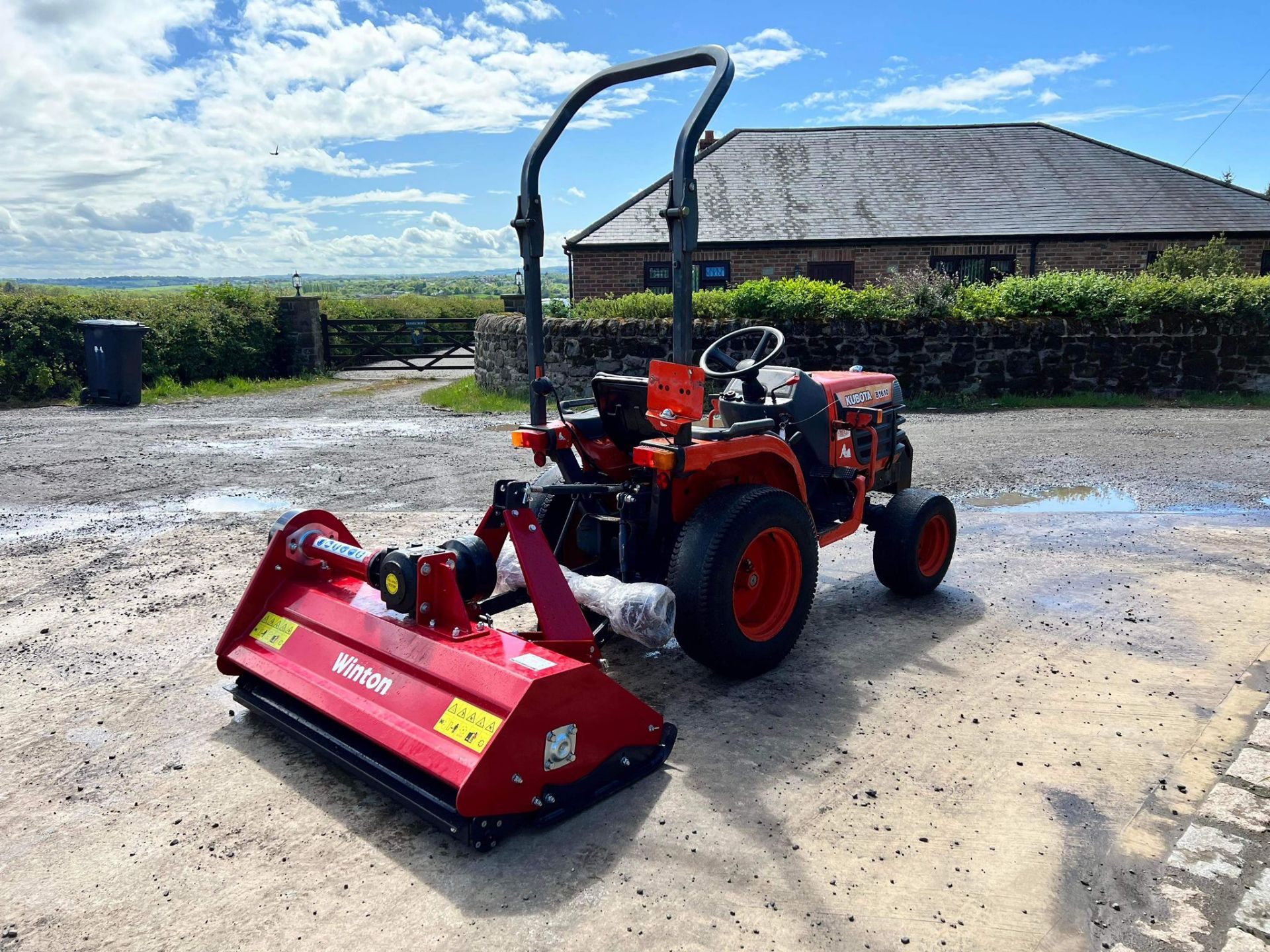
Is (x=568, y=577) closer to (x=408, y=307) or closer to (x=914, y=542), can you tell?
(x=914, y=542)

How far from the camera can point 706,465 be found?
4.02 metres

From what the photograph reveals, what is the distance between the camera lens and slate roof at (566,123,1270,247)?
19.6 meters

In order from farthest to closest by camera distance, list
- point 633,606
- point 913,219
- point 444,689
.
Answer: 1. point 913,219
2. point 633,606
3. point 444,689

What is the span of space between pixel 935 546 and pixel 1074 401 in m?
8.55

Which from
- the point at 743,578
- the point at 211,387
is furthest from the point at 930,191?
the point at 743,578

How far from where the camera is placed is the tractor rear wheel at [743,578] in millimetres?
3963

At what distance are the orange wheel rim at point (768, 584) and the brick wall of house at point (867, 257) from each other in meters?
15.6

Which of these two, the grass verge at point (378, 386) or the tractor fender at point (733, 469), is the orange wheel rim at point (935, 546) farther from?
Answer: the grass verge at point (378, 386)

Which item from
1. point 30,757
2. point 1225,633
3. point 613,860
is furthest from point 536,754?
point 1225,633

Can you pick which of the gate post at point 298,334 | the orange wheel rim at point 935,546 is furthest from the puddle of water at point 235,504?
the gate post at point 298,334

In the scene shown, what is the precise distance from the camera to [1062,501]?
7801 millimetres

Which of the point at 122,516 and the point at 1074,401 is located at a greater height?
the point at 1074,401

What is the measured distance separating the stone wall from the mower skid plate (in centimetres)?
922

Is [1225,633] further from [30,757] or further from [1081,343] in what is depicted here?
[1081,343]
